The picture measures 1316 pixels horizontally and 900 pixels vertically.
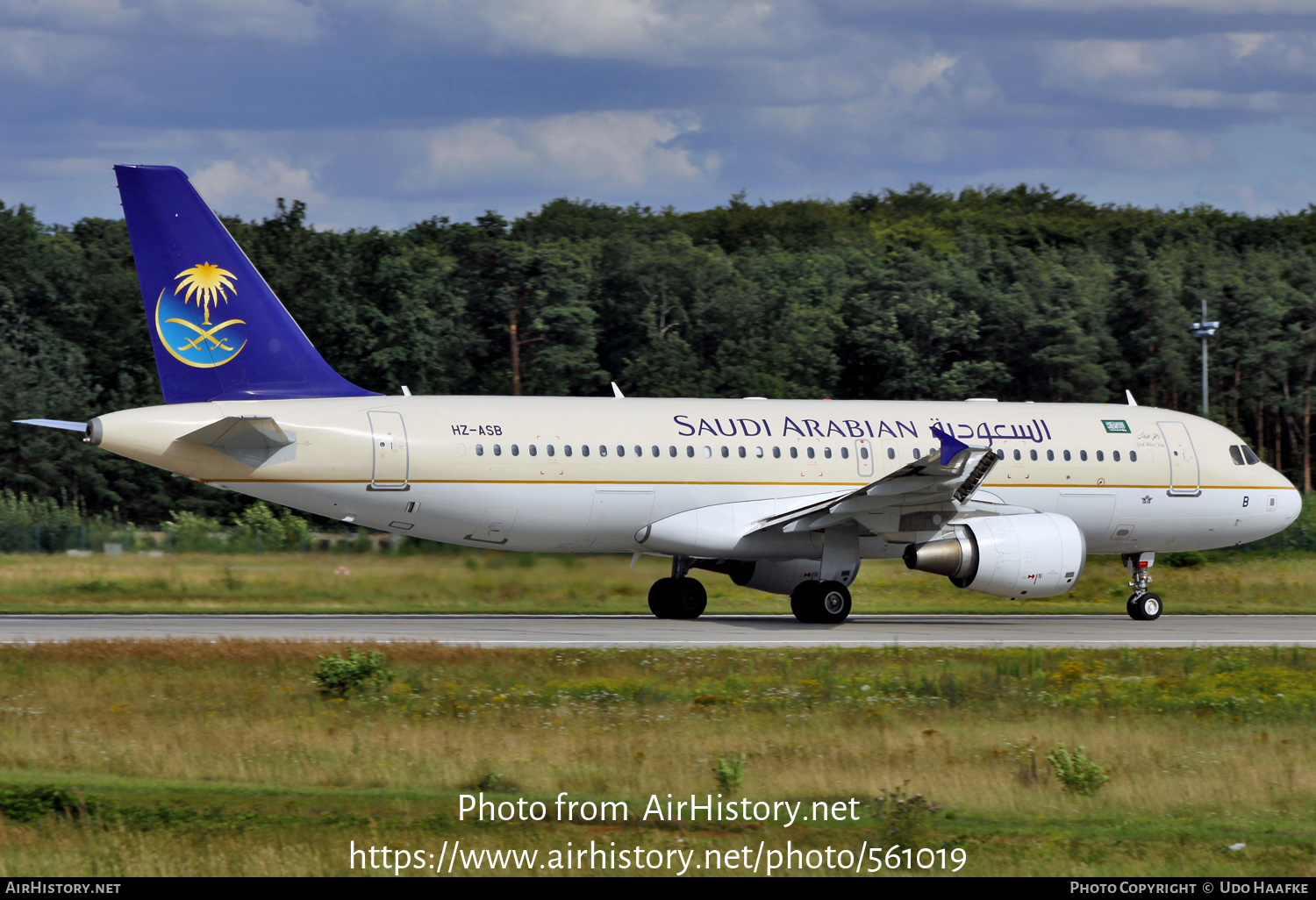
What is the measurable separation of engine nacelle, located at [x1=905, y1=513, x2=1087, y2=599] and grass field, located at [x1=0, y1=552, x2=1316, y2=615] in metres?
5.87

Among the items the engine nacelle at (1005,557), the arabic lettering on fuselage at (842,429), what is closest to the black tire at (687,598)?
the arabic lettering on fuselage at (842,429)

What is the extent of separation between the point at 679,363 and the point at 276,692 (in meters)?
40.5

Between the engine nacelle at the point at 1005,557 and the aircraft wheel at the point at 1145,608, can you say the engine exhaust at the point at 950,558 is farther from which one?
the aircraft wheel at the point at 1145,608

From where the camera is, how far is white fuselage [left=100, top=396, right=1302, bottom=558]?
23.2 meters

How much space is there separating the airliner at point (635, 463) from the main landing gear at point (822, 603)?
0.03 meters

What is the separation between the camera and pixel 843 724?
14.6m

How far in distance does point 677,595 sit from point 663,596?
0.27 meters

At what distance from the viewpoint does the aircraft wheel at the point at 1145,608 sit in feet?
92.3

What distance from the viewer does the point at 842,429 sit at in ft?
88.8

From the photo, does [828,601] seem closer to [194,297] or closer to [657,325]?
[194,297]

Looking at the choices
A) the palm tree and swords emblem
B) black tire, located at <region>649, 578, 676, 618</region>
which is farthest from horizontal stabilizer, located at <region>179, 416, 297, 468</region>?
black tire, located at <region>649, 578, 676, 618</region>

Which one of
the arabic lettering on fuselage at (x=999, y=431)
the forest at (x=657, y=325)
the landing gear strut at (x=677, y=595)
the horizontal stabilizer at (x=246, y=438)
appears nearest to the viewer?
the horizontal stabilizer at (x=246, y=438)
